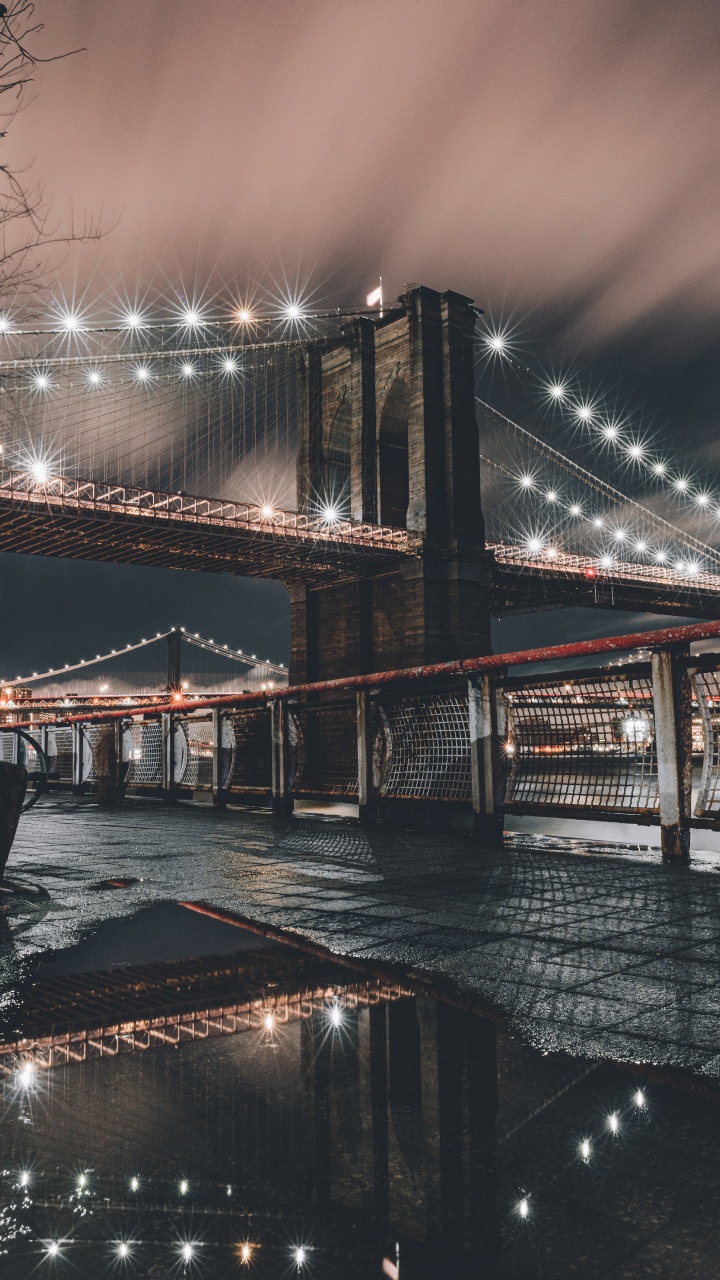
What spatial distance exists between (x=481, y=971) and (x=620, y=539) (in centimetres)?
6010

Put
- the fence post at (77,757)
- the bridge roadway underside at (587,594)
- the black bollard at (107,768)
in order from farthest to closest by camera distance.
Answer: the bridge roadway underside at (587,594), the fence post at (77,757), the black bollard at (107,768)

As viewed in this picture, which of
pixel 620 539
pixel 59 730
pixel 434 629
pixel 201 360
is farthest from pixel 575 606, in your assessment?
pixel 59 730

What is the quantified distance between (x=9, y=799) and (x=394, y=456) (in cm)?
3772

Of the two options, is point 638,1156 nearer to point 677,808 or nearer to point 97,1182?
point 97,1182

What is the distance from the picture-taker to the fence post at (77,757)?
10.5m

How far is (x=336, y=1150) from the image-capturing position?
1107 mm

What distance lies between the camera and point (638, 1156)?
3.57 ft

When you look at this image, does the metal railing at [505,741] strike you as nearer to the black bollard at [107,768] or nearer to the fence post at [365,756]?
the fence post at [365,756]

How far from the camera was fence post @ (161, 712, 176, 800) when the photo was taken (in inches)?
347

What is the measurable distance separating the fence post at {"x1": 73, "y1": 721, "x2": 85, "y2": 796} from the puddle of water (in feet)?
30.4

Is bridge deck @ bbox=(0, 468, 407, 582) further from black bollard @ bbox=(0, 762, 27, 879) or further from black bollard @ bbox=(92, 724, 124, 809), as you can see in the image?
black bollard @ bbox=(0, 762, 27, 879)

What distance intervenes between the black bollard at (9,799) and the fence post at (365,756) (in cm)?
279

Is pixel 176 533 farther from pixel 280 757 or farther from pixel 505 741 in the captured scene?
pixel 505 741

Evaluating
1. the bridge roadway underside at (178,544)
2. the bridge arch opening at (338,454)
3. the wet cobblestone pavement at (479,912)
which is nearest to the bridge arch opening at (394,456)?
the bridge arch opening at (338,454)
